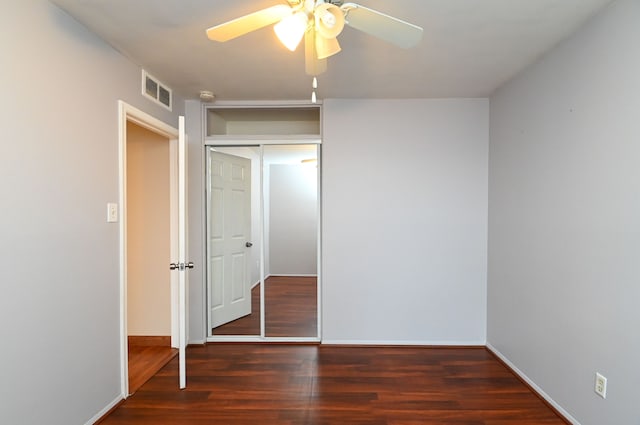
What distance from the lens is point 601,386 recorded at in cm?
183

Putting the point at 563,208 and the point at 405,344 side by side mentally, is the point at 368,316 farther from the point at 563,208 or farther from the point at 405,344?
the point at 563,208

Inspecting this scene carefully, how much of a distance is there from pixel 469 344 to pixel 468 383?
0.77 m

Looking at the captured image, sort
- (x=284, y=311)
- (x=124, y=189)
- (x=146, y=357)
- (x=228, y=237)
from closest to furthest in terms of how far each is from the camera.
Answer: (x=124, y=189) < (x=146, y=357) < (x=228, y=237) < (x=284, y=311)

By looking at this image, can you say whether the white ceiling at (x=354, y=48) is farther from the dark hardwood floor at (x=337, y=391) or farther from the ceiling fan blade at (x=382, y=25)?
the dark hardwood floor at (x=337, y=391)

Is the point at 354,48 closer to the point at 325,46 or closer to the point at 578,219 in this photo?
the point at 325,46

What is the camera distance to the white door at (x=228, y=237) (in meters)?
3.43

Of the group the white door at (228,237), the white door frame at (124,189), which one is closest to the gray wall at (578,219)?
the white door at (228,237)

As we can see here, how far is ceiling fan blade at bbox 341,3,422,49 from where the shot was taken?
139cm

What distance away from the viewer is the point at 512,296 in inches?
109

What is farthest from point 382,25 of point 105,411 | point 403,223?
point 105,411

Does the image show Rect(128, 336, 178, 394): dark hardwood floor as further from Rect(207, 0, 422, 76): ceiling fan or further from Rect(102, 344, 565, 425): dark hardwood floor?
Rect(207, 0, 422, 76): ceiling fan

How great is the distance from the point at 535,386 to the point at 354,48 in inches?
111

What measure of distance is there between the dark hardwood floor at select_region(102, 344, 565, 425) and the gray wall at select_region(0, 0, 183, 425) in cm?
55

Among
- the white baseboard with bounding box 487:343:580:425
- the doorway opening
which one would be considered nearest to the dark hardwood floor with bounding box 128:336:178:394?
the doorway opening
